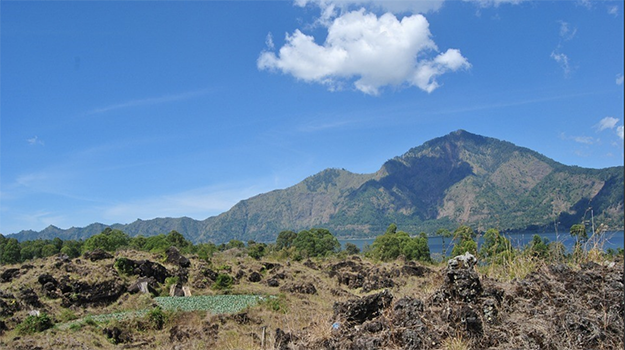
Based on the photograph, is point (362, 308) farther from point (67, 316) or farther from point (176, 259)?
point (176, 259)

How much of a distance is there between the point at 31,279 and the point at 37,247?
44490 millimetres

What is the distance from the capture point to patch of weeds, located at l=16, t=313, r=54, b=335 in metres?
16.6

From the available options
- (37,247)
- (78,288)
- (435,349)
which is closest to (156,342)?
(78,288)

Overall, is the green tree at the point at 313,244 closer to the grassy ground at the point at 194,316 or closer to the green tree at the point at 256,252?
the green tree at the point at 256,252

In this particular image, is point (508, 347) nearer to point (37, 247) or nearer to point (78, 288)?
point (78, 288)

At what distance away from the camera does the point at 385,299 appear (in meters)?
6.61

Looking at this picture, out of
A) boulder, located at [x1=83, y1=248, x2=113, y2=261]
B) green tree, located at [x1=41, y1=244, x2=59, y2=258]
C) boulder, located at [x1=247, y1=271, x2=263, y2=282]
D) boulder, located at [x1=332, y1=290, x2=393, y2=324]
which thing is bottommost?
boulder, located at [x1=247, y1=271, x2=263, y2=282]

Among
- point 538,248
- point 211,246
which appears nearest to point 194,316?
point 538,248

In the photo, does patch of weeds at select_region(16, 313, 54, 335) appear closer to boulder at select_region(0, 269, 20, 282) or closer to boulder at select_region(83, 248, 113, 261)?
boulder at select_region(0, 269, 20, 282)

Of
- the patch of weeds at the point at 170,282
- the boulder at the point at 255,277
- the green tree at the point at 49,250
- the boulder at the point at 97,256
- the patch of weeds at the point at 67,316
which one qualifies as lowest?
the boulder at the point at 255,277

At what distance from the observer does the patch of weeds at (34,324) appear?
1661cm

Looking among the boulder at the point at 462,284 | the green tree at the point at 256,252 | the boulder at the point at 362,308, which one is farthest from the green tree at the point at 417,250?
the boulder at the point at 462,284

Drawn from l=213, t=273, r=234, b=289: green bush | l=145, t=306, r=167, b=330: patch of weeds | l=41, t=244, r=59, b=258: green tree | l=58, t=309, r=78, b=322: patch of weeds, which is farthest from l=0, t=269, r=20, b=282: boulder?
l=41, t=244, r=59, b=258: green tree

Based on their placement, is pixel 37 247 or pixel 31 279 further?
pixel 37 247
